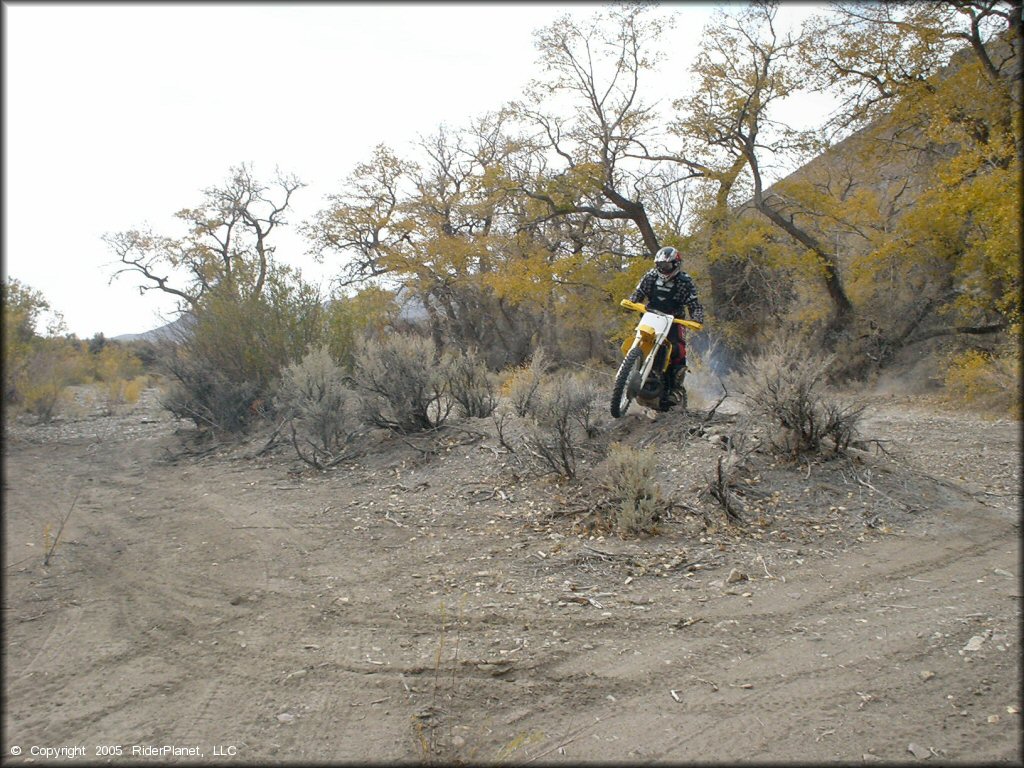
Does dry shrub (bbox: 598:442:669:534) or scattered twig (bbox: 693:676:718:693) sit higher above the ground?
dry shrub (bbox: 598:442:669:534)

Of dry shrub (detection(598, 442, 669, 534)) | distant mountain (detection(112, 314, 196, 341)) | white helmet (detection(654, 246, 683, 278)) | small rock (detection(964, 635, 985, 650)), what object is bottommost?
small rock (detection(964, 635, 985, 650))

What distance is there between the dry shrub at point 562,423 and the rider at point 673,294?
1119 mm

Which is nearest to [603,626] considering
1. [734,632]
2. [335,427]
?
[734,632]

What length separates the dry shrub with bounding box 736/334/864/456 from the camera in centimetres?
622

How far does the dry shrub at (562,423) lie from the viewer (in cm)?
677

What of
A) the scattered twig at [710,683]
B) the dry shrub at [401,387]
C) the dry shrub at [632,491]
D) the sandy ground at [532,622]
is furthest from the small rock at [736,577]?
the dry shrub at [401,387]

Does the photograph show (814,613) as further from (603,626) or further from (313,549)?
(313,549)

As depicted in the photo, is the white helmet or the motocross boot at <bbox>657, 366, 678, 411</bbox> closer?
the white helmet

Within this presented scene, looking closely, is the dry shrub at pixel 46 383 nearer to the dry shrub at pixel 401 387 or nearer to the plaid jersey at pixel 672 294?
the dry shrub at pixel 401 387

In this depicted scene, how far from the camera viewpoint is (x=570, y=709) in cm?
303

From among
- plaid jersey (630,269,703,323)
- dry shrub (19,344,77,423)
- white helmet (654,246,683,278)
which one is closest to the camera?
white helmet (654,246,683,278)

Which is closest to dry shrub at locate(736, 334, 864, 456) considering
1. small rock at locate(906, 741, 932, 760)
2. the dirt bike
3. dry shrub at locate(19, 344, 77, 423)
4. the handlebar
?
the handlebar

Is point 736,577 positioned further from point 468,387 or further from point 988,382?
point 988,382

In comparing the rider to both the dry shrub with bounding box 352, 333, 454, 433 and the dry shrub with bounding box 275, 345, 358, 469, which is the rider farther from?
the dry shrub with bounding box 275, 345, 358, 469
